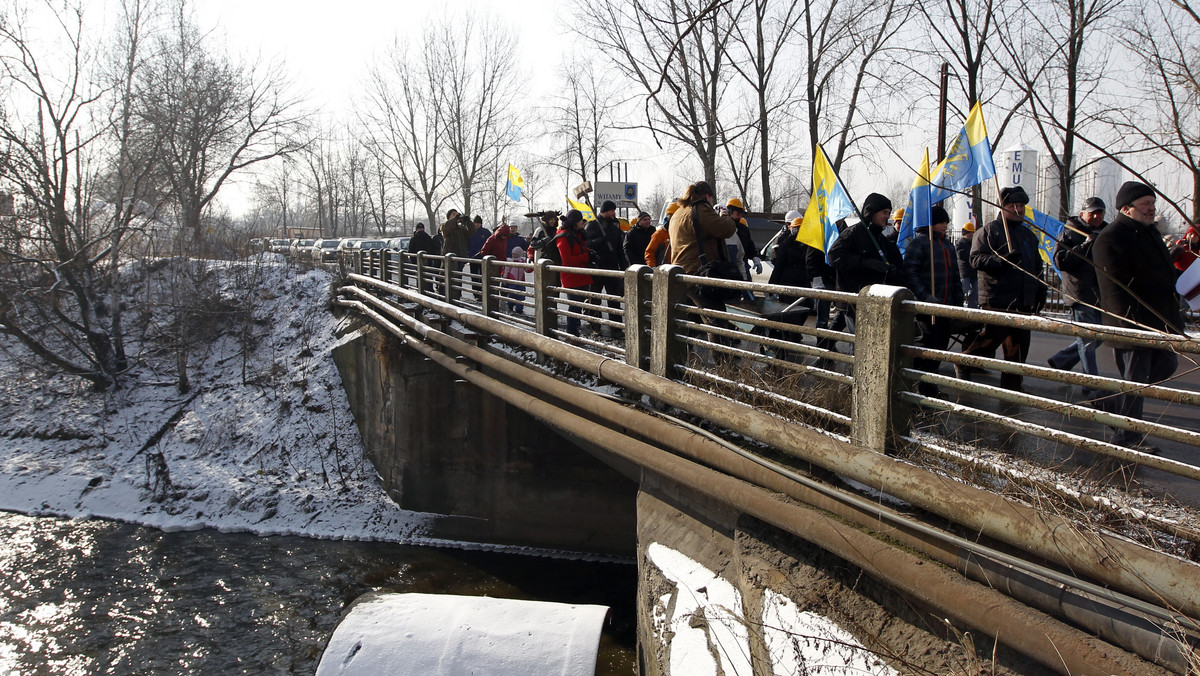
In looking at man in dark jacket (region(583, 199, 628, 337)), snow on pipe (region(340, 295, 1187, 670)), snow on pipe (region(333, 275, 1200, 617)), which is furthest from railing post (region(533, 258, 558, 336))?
snow on pipe (region(333, 275, 1200, 617))

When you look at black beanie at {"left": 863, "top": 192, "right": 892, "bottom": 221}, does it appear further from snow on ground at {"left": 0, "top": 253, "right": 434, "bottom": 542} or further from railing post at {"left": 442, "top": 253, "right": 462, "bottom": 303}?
snow on ground at {"left": 0, "top": 253, "right": 434, "bottom": 542}

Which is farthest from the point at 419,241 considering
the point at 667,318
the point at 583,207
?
the point at 667,318

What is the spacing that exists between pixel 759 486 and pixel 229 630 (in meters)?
8.19

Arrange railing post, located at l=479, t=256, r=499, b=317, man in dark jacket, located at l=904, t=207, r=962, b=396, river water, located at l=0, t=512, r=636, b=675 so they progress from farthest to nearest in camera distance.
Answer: railing post, located at l=479, t=256, r=499, b=317, river water, located at l=0, t=512, r=636, b=675, man in dark jacket, located at l=904, t=207, r=962, b=396

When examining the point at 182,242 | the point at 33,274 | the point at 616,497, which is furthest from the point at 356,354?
the point at 182,242

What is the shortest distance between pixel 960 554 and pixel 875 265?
3401 mm

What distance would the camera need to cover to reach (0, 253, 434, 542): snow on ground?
14.3 m

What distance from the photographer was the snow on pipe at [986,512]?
2.56m

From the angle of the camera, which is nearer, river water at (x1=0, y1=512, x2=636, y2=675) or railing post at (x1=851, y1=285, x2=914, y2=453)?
railing post at (x1=851, y1=285, x2=914, y2=453)

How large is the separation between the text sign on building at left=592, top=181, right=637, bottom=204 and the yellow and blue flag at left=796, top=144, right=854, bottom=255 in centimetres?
1083

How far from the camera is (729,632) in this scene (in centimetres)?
421

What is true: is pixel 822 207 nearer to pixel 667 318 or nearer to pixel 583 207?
pixel 667 318

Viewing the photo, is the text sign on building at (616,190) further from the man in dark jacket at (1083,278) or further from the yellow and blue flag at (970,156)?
the yellow and blue flag at (970,156)

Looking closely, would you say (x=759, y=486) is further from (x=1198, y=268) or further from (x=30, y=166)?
(x=30, y=166)
